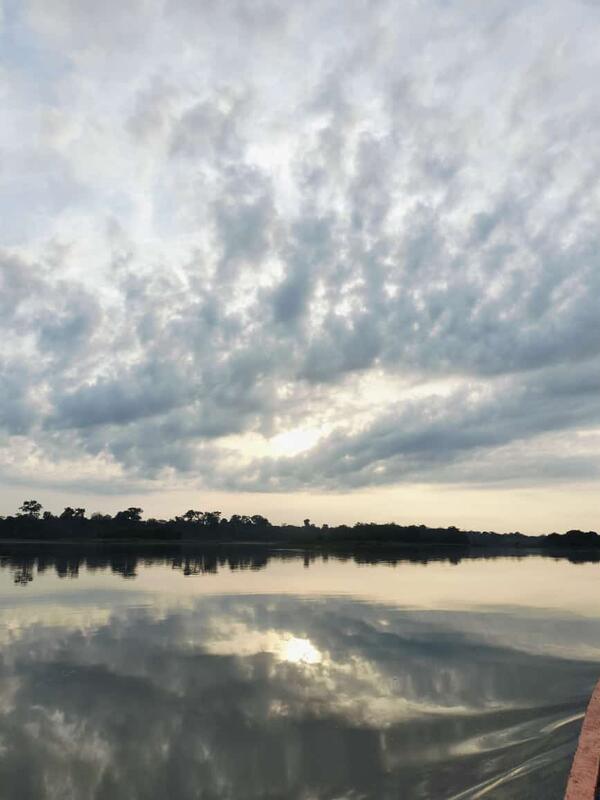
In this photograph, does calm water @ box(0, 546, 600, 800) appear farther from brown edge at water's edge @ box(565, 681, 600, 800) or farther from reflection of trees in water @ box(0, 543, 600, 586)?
reflection of trees in water @ box(0, 543, 600, 586)

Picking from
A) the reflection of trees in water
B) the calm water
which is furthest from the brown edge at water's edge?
the reflection of trees in water

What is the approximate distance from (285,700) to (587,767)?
1103cm

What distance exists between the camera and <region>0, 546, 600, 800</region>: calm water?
41.1ft

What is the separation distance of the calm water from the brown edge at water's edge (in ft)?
4.37

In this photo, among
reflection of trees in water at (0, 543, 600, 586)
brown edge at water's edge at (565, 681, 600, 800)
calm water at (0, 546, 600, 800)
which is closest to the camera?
brown edge at water's edge at (565, 681, 600, 800)

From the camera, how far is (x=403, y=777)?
1273 cm

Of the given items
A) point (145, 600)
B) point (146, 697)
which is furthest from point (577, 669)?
point (145, 600)

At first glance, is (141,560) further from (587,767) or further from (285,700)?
(587,767)

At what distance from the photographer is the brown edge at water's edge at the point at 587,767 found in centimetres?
812

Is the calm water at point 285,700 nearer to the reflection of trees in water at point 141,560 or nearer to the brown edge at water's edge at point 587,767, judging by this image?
the brown edge at water's edge at point 587,767

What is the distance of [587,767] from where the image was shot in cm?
891

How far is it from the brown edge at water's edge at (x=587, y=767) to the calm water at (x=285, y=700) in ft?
Result: 4.37

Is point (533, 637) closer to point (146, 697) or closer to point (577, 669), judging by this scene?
point (577, 669)

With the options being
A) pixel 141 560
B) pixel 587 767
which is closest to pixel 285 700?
pixel 587 767
